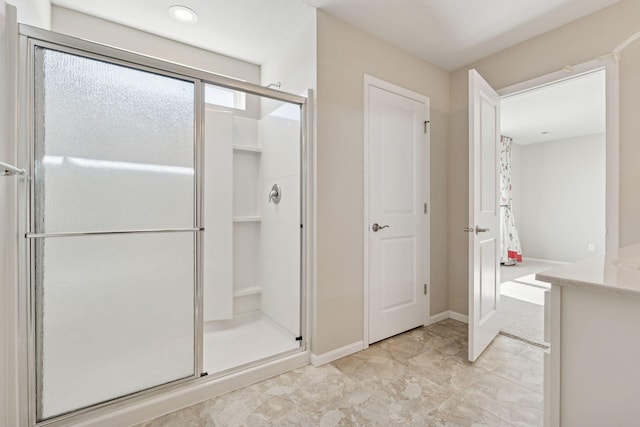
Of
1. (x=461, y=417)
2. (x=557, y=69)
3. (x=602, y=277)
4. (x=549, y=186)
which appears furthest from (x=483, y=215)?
(x=549, y=186)

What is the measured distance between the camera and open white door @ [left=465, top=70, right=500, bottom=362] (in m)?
2.17

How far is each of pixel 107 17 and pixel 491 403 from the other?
3647 mm

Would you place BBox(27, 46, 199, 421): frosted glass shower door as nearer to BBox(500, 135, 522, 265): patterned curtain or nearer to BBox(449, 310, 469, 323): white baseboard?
BBox(449, 310, 469, 323): white baseboard

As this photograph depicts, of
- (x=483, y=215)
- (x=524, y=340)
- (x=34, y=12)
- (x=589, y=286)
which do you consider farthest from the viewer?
(x=524, y=340)

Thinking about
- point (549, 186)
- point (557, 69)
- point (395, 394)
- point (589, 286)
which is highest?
point (557, 69)

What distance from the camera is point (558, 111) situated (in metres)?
4.40

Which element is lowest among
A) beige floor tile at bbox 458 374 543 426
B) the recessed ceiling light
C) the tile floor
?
the tile floor

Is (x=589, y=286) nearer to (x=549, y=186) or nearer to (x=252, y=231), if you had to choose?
(x=252, y=231)

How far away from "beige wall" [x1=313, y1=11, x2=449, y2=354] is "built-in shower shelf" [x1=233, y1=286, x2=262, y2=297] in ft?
3.25

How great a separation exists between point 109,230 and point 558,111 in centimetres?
574

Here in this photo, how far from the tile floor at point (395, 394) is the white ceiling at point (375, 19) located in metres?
2.54

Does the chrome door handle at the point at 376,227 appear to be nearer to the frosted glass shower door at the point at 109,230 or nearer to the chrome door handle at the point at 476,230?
the chrome door handle at the point at 476,230

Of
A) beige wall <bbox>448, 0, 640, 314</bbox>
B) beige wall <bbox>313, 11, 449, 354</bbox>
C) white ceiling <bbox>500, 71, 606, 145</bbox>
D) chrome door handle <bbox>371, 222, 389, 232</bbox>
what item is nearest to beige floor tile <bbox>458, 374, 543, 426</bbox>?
beige wall <bbox>313, 11, 449, 354</bbox>

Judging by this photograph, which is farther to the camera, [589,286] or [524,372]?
[524,372]
